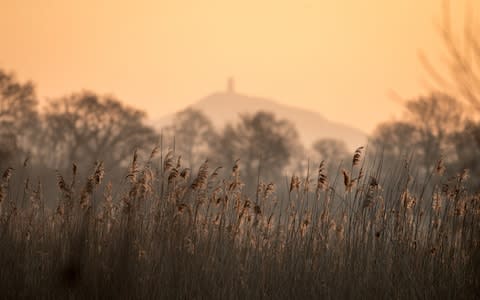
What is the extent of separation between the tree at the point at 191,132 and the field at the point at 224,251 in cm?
5111

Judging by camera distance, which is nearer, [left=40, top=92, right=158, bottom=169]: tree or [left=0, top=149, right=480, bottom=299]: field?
[left=0, top=149, right=480, bottom=299]: field

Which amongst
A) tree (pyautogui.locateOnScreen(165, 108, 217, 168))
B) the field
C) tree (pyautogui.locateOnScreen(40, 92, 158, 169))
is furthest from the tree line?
the field

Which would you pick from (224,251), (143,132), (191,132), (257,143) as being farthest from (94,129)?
(224,251)

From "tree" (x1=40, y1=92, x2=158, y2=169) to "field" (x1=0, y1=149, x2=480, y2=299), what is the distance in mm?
33406

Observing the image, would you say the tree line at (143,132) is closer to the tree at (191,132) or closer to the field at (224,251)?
the tree at (191,132)

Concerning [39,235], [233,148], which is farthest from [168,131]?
[39,235]

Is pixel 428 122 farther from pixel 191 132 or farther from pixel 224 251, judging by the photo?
pixel 224 251

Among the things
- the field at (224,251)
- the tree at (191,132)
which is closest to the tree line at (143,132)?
the tree at (191,132)

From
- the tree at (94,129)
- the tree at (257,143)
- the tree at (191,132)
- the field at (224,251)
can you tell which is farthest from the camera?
the tree at (191,132)

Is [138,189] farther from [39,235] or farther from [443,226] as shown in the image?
[443,226]

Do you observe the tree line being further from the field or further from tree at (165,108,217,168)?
the field

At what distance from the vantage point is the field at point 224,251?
6.27 m

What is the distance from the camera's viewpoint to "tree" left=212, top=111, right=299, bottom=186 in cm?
4578

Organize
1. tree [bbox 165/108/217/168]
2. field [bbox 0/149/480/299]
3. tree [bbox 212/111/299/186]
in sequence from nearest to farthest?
field [bbox 0/149/480/299] → tree [bbox 212/111/299/186] → tree [bbox 165/108/217/168]
